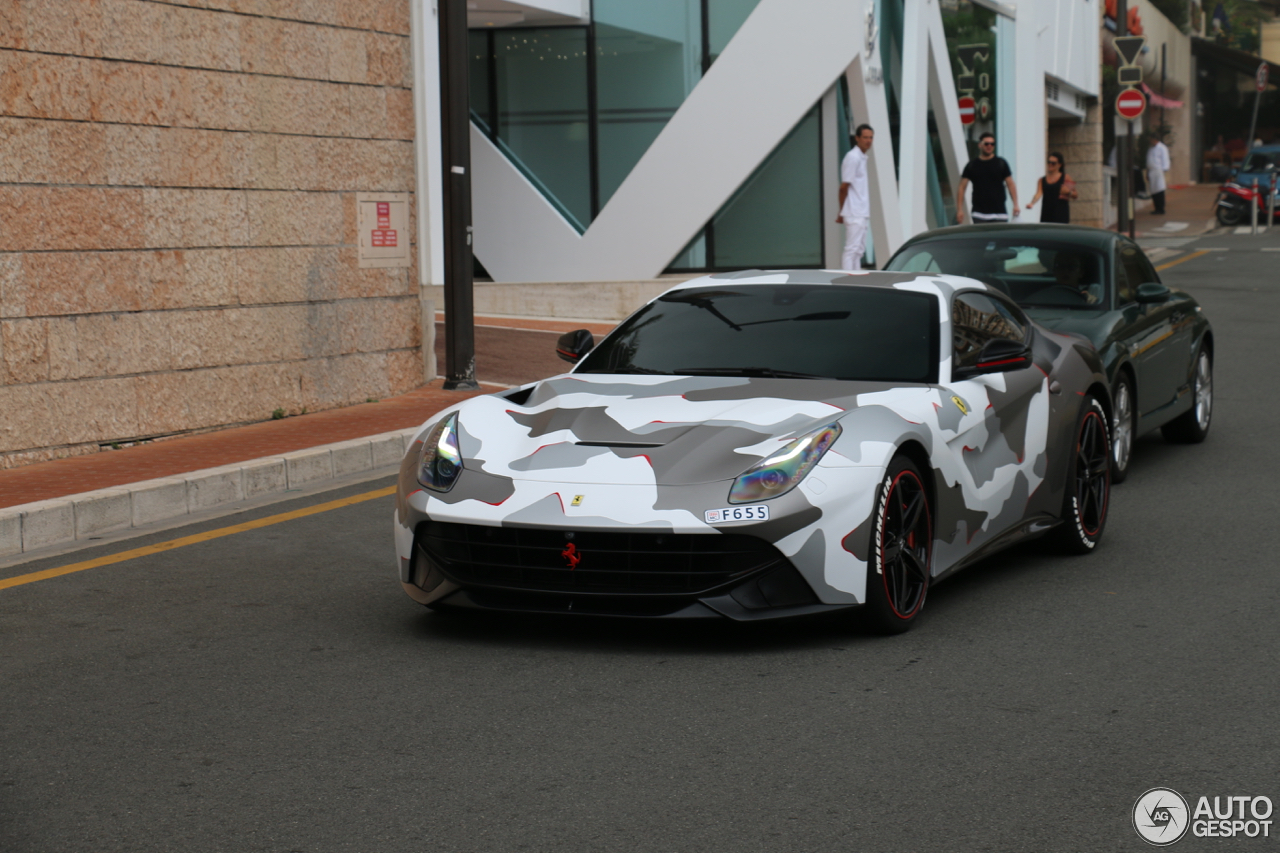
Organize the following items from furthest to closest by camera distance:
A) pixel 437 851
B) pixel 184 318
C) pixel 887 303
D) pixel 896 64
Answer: pixel 896 64
pixel 184 318
pixel 887 303
pixel 437 851

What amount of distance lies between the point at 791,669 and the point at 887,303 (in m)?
1.93

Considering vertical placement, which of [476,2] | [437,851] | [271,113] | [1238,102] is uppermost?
[1238,102]

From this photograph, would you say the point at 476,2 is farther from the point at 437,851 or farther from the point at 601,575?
the point at 437,851

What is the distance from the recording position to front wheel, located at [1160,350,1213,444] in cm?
1052

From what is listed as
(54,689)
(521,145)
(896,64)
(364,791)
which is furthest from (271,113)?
(896,64)

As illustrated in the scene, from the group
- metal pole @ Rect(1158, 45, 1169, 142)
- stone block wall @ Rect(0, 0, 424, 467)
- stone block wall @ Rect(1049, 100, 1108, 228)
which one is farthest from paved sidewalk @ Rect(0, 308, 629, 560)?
A: metal pole @ Rect(1158, 45, 1169, 142)

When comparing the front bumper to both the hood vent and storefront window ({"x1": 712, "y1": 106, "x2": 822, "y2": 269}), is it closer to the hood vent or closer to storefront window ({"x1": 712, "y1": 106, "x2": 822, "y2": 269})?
the hood vent

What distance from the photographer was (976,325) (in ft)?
22.8

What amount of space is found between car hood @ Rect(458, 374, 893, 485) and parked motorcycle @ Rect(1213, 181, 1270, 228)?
36.3 metres

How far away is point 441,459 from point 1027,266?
17.7ft

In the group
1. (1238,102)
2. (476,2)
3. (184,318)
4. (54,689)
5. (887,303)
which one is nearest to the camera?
(54,689)

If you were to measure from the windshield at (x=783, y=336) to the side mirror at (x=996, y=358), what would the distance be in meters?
0.17

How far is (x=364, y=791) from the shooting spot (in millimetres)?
4199

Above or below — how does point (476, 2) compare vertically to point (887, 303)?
above
